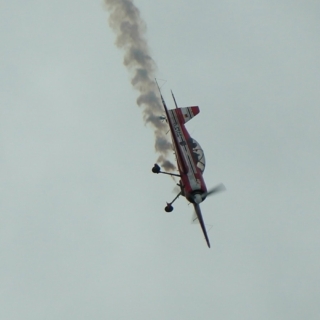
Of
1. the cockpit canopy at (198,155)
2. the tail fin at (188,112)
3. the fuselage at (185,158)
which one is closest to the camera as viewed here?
the fuselage at (185,158)

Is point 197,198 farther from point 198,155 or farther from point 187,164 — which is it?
point 198,155

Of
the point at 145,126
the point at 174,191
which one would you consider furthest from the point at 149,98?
the point at 174,191

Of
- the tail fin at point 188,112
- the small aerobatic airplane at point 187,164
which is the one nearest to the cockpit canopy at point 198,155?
the small aerobatic airplane at point 187,164

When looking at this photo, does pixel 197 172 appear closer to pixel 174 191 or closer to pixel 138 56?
pixel 174 191

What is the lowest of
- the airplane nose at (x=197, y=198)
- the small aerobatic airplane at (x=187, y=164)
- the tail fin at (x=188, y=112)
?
the airplane nose at (x=197, y=198)

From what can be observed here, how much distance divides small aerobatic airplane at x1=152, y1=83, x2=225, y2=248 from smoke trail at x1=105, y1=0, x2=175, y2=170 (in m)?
0.92

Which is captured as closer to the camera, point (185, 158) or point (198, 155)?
point (185, 158)

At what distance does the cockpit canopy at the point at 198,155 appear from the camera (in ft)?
237

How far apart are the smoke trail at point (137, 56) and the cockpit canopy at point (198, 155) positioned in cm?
156

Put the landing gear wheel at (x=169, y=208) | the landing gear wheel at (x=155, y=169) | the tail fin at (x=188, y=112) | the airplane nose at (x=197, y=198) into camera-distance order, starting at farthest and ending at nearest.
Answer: the tail fin at (x=188, y=112)
the landing gear wheel at (x=155, y=169)
the landing gear wheel at (x=169, y=208)
the airplane nose at (x=197, y=198)

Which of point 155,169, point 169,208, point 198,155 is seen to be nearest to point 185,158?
point 198,155

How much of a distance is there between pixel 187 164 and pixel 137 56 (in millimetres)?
→ 8292

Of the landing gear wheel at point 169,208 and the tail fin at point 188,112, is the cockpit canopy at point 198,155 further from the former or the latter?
the landing gear wheel at point 169,208

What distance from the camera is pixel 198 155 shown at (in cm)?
7269
